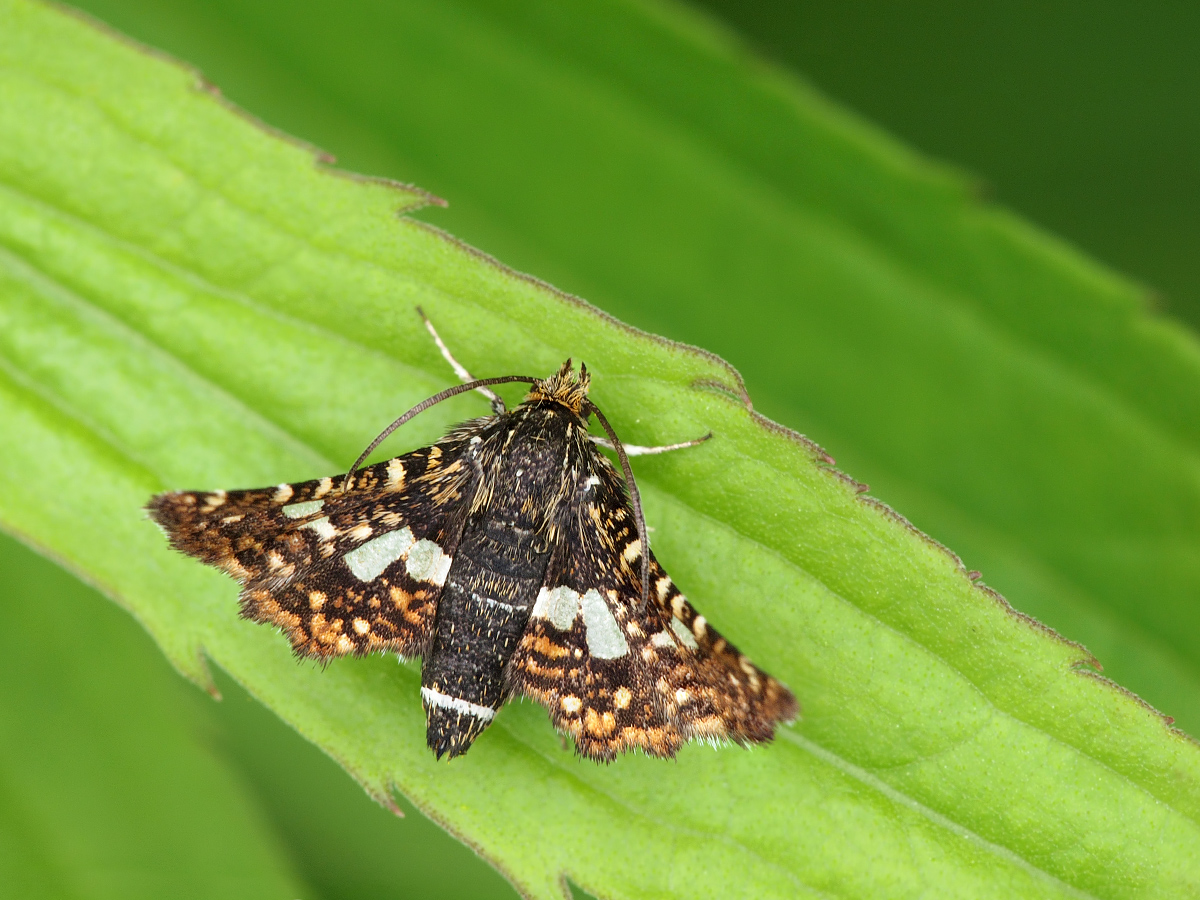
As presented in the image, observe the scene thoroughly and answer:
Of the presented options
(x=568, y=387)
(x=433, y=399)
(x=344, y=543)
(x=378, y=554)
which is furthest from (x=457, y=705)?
(x=568, y=387)

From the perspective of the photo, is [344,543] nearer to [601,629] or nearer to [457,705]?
[457,705]

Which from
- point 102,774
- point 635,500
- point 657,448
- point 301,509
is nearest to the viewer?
point 635,500

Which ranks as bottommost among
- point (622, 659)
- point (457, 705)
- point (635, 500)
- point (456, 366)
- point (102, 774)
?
point (102, 774)

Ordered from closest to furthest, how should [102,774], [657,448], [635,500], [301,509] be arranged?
[635,500]
[657,448]
[301,509]
[102,774]

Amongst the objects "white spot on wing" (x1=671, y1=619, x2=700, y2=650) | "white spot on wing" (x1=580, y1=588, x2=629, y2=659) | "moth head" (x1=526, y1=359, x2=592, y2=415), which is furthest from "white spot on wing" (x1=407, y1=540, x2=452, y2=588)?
"white spot on wing" (x1=671, y1=619, x2=700, y2=650)

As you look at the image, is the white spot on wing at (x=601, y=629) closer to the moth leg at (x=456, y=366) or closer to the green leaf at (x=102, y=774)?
the moth leg at (x=456, y=366)

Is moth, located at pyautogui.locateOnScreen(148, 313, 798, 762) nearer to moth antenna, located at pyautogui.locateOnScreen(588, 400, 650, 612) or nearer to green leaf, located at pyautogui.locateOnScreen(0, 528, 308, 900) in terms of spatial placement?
moth antenna, located at pyautogui.locateOnScreen(588, 400, 650, 612)

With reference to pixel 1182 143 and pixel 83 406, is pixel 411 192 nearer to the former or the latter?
pixel 83 406

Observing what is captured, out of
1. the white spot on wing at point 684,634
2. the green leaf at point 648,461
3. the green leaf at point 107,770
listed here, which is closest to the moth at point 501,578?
the white spot on wing at point 684,634
